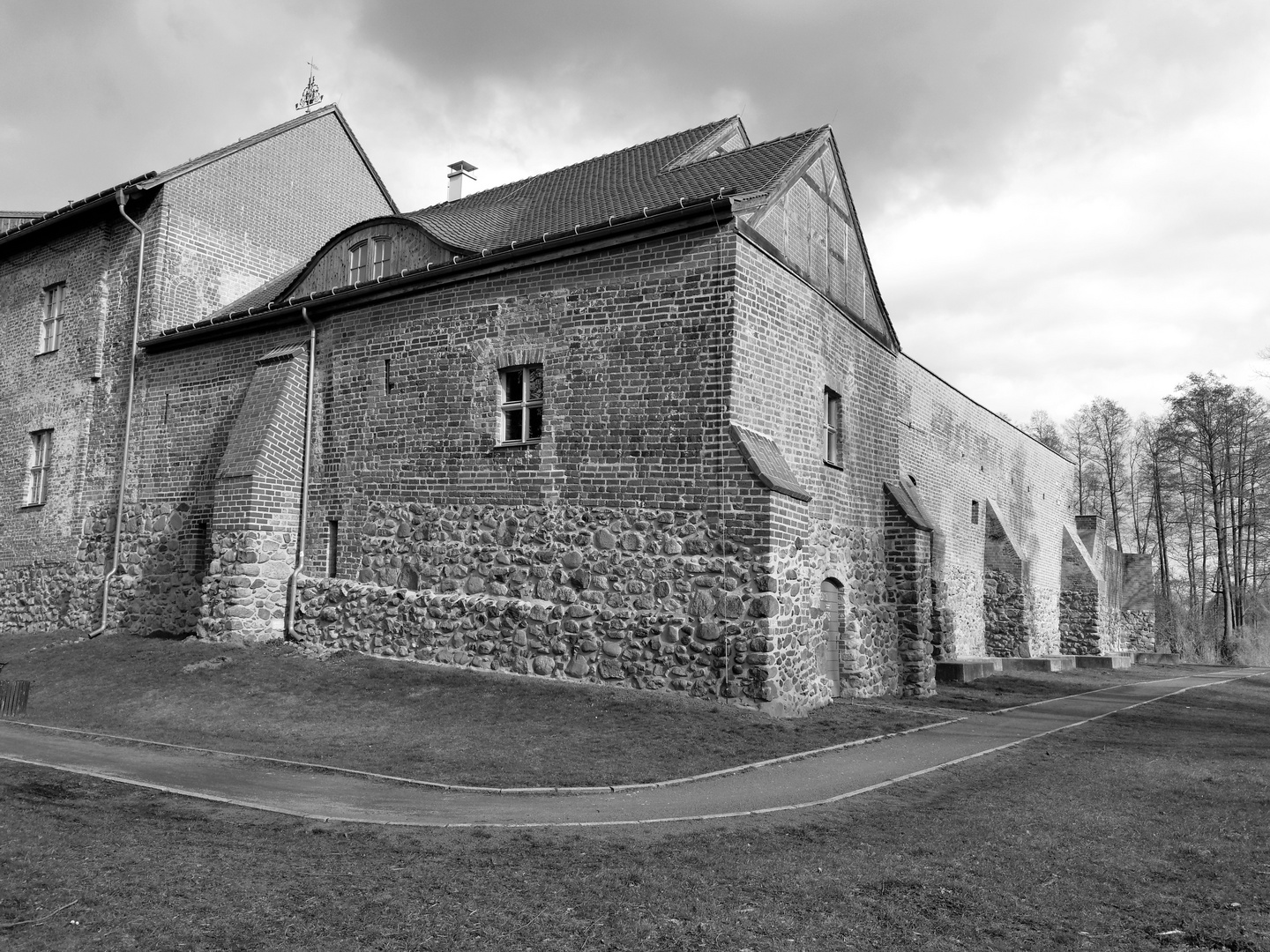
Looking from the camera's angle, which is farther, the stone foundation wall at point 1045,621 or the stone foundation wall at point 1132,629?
the stone foundation wall at point 1132,629

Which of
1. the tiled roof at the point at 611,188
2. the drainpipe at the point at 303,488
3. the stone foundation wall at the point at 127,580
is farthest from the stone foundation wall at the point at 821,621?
the stone foundation wall at the point at 127,580

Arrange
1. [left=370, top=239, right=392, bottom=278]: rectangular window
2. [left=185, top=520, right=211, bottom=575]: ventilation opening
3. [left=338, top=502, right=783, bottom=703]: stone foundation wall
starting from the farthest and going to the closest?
[left=185, top=520, right=211, bottom=575]: ventilation opening → [left=370, top=239, right=392, bottom=278]: rectangular window → [left=338, top=502, right=783, bottom=703]: stone foundation wall

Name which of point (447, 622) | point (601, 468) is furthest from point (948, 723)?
point (447, 622)

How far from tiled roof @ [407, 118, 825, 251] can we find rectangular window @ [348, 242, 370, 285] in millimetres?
1202

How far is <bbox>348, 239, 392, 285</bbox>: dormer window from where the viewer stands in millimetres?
15891

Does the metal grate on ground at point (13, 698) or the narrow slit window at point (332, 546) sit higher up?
the narrow slit window at point (332, 546)

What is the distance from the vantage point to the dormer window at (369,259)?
15.9 meters

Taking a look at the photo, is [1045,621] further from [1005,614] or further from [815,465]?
[815,465]

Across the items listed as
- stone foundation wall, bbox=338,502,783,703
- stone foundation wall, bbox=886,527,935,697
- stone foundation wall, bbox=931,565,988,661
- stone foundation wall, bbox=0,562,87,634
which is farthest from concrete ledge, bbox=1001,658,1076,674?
stone foundation wall, bbox=0,562,87,634

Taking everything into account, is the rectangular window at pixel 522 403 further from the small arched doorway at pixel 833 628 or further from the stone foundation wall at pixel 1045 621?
the stone foundation wall at pixel 1045 621

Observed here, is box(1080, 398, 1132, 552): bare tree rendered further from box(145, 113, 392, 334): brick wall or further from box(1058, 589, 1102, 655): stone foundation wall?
box(145, 113, 392, 334): brick wall

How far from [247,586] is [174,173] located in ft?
32.7

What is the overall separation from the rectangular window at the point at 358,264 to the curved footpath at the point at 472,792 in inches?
341

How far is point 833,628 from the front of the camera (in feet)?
45.4
